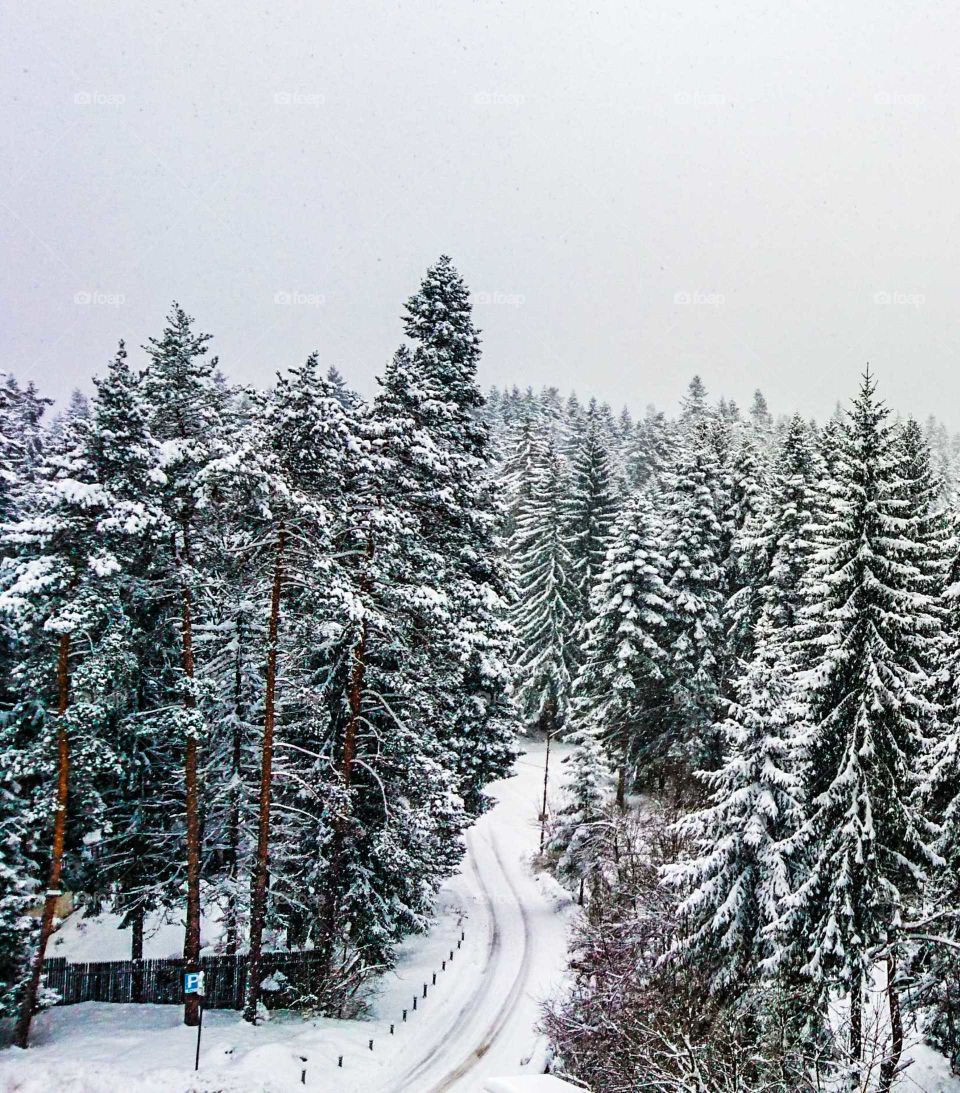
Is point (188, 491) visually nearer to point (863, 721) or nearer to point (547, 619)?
point (863, 721)

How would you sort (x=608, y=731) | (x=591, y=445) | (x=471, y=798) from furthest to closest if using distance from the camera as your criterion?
1. (x=591, y=445)
2. (x=608, y=731)
3. (x=471, y=798)

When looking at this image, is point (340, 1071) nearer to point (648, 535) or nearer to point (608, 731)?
point (608, 731)

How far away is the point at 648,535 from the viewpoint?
36.6m

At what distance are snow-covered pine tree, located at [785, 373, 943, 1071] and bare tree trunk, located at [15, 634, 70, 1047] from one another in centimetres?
1642

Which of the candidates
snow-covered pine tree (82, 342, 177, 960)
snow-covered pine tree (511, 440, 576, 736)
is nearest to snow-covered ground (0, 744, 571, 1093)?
snow-covered pine tree (82, 342, 177, 960)

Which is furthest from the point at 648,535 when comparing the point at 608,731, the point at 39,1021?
the point at 39,1021

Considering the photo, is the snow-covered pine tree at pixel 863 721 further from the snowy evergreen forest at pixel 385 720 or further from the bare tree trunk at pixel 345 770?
the bare tree trunk at pixel 345 770

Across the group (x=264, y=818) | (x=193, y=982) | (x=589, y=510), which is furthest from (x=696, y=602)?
(x=193, y=982)

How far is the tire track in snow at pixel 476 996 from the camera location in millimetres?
19062

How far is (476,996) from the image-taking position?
23938mm

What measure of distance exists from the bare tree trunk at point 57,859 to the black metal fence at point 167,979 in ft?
10.4

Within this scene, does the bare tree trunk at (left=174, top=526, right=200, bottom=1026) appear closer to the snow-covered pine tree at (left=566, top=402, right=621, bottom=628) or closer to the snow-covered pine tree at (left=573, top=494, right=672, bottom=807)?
the snow-covered pine tree at (left=573, top=494, right=672, bottom=807)

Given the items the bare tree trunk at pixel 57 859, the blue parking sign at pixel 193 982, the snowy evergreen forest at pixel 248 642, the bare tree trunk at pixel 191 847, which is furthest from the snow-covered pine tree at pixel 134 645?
the blue parking sign at pixel 193 982

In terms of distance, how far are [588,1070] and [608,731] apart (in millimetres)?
20294
